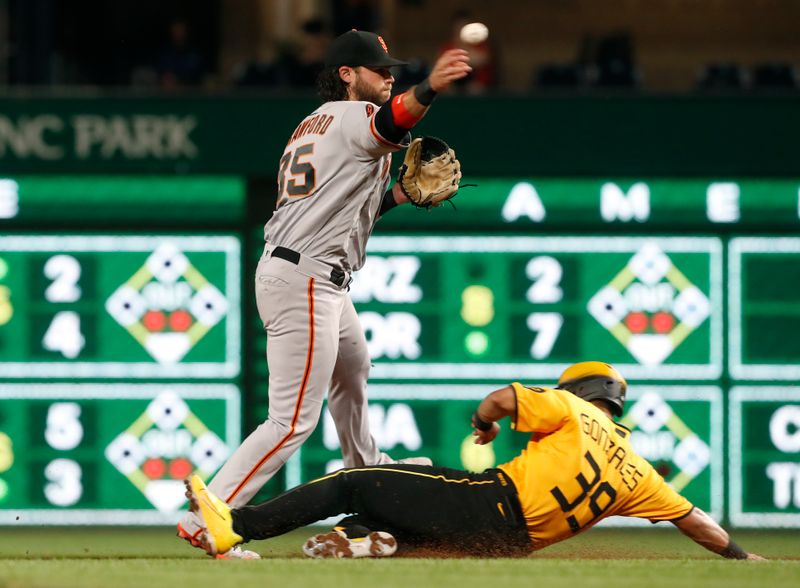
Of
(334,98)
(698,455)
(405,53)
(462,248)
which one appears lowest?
(698,455)

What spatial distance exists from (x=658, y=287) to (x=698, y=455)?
95 cm

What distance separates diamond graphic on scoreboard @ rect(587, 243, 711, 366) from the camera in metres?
8.31

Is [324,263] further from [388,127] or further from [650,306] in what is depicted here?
[650,306]

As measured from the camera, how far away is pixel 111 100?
27.2 feet

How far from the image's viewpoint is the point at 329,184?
5551 mm

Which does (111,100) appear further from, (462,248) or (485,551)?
(485,551)

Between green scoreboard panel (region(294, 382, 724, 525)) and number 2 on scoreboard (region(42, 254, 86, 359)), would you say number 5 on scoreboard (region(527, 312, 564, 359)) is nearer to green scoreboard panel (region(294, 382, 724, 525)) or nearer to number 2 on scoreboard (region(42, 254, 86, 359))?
green scoreboard panel (region(294, 382, 724, 525))

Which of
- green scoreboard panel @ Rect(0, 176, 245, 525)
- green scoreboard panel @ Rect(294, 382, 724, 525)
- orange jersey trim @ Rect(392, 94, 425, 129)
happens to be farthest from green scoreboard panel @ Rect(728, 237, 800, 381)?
orange jersey trim @ Rect(392, 94, 425, 129)

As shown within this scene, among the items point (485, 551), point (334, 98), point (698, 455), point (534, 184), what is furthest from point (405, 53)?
point (485, 551)

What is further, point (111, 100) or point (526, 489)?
point (111, 100)

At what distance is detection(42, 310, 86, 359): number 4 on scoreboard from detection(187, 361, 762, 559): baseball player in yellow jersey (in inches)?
128

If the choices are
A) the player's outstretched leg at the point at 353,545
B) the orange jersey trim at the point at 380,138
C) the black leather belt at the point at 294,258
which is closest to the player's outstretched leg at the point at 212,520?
the player's outstretched leg at the point at 353,545

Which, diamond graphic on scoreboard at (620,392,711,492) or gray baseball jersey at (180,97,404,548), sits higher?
gray baseball jersey at (180,97,404,548)

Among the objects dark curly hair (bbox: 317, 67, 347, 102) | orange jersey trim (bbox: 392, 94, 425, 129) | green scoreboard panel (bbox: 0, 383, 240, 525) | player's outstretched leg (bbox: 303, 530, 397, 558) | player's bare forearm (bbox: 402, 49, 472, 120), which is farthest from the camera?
green scoreboard panel (bbox: 0, 383, 240, 525)
